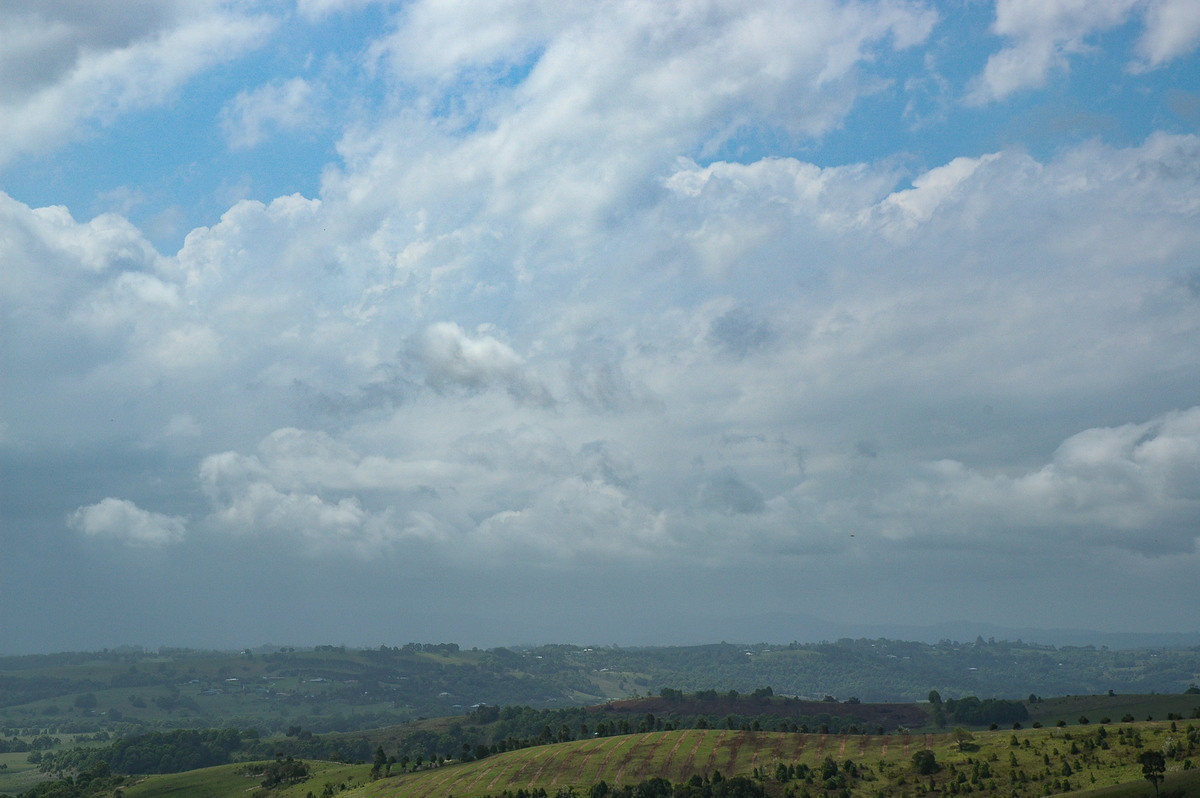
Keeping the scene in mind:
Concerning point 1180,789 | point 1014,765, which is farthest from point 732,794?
point 1180,789

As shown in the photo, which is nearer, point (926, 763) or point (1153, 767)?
point (1153, 767)

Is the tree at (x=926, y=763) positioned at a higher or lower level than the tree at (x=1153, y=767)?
lower

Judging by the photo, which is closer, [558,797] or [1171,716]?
[1171,716]

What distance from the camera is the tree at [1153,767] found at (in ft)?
441

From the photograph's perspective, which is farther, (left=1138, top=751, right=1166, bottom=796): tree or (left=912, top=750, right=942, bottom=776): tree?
(left=912, top=750, right=942, bottom=776): tree

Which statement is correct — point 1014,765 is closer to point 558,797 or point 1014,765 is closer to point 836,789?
point 836,789

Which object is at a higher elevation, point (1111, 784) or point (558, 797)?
point (1111, 784)

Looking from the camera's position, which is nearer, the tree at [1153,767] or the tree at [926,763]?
the tree at [1153,767]

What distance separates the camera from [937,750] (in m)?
190

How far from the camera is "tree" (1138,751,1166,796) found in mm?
134500

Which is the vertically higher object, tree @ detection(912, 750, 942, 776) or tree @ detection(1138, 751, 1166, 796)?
tree @ detection(1138, 751, 1166, 796)

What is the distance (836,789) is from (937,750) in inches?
1041

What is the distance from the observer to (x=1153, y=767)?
445 ft

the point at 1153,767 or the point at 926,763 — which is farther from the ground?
the point at 1153,767
